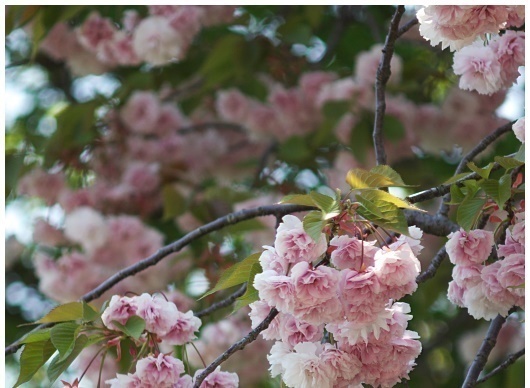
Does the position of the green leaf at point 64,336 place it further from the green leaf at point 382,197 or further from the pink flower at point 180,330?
the green leaf at point 382,197

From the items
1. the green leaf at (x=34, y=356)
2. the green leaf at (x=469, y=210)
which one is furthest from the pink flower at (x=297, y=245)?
the green leaf at (x=34, y=356)

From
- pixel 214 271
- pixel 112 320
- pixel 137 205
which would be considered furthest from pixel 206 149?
pixel 112 320

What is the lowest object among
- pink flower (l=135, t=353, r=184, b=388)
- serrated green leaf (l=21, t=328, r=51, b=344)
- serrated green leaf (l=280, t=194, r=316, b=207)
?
serrated green leaf (l=21, t=328, r=51, b=344)

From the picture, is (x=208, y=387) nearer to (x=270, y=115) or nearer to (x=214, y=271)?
(x=214, y=271)

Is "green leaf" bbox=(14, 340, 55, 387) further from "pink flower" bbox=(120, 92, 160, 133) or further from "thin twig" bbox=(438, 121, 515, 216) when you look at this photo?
"pink flower" bbox=(120, 92, 160, 133)

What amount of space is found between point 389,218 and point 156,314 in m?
0.45

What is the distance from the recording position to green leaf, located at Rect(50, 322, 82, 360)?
4.25 ft

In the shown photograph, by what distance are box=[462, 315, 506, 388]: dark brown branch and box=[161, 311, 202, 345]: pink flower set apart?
1.43 feet

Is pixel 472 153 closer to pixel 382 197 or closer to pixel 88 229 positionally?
pixel 382 197

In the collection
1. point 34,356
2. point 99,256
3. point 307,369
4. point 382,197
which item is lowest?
point 99,256

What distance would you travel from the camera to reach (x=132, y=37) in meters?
3.22

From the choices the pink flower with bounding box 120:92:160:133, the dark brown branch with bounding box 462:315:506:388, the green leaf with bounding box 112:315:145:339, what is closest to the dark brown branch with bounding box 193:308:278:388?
the green leaf with bounding box 112:315:145:339

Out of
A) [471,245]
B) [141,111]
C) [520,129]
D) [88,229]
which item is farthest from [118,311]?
[141,111]

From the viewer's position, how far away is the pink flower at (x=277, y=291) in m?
1.13
